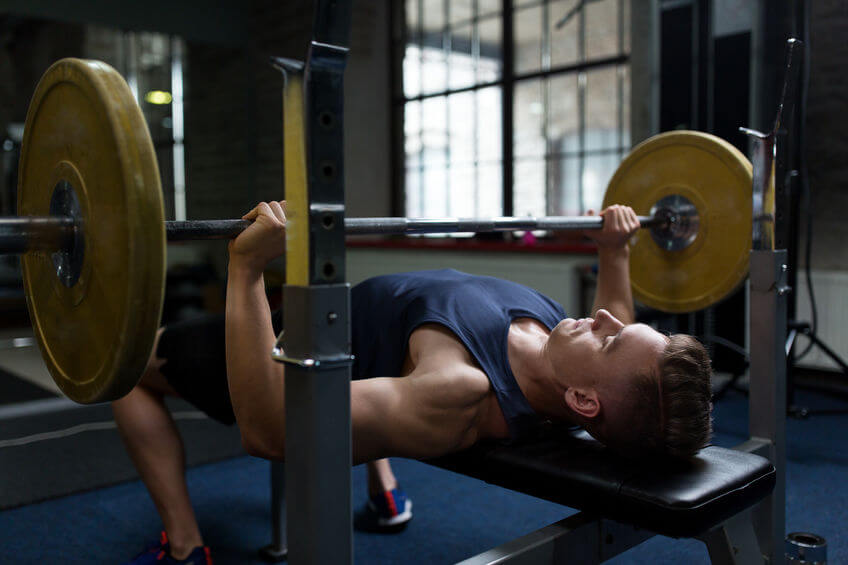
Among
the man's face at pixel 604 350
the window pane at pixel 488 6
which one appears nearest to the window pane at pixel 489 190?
the window pane at pixel 488 6

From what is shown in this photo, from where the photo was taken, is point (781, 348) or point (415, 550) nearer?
point (781, 348)

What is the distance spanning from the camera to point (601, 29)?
4523 mm

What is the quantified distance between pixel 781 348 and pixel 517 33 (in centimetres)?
393

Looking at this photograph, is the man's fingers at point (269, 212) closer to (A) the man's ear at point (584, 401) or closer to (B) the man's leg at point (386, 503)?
(A) the man's ear at point (584, 401)

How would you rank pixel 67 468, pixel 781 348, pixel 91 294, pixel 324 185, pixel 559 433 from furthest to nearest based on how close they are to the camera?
pixel 67 468 < pixel 781 348 < pixel 559 433 < pixel 91 294 < pixel 324 185

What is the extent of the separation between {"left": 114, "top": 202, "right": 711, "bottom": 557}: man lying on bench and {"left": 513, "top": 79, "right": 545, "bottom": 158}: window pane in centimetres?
346

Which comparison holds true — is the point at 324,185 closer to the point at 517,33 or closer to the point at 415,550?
the point at 415,550

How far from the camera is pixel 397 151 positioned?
6.02m

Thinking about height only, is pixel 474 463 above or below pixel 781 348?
below

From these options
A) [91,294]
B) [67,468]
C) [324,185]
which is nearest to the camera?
[324,185]

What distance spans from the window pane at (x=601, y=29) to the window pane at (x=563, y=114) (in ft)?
0.68

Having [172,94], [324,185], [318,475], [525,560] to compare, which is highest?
[172,94]

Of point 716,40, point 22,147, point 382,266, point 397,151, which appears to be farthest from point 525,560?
point 397,151

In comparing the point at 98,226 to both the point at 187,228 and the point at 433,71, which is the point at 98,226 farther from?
the point at 433,71
